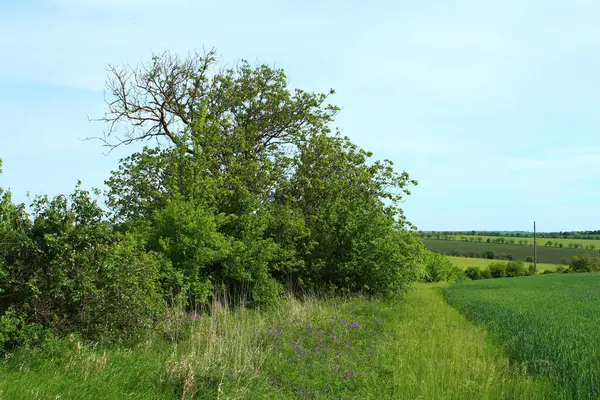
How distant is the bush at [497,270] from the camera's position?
77438 millimetres

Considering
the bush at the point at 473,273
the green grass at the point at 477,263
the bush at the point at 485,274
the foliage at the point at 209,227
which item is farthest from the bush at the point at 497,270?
the foliage at the point at 209,227

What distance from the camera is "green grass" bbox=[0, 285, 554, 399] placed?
20.8 ft

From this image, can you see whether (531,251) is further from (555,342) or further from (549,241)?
(555,342)

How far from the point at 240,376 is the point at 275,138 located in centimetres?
1912

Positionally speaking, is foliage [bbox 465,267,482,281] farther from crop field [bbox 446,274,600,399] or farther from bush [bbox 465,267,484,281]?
crop field [bbox 446,274,600,399]

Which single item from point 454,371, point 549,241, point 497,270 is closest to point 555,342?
point 454,371

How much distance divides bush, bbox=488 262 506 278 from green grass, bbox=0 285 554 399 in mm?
73917

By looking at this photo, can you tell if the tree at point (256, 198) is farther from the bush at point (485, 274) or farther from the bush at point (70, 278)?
the bush at point (485, 274)

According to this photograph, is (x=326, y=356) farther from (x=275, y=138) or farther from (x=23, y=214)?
(x=275, y=138)

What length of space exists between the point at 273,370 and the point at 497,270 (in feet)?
259

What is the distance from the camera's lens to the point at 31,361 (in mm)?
6875

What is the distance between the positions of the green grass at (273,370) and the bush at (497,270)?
243 ft

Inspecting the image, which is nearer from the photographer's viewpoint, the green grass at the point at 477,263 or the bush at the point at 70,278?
the bush at the point at 70,278

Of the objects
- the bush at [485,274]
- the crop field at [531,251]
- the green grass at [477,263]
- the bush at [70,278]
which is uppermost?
the bush at [70,278]
